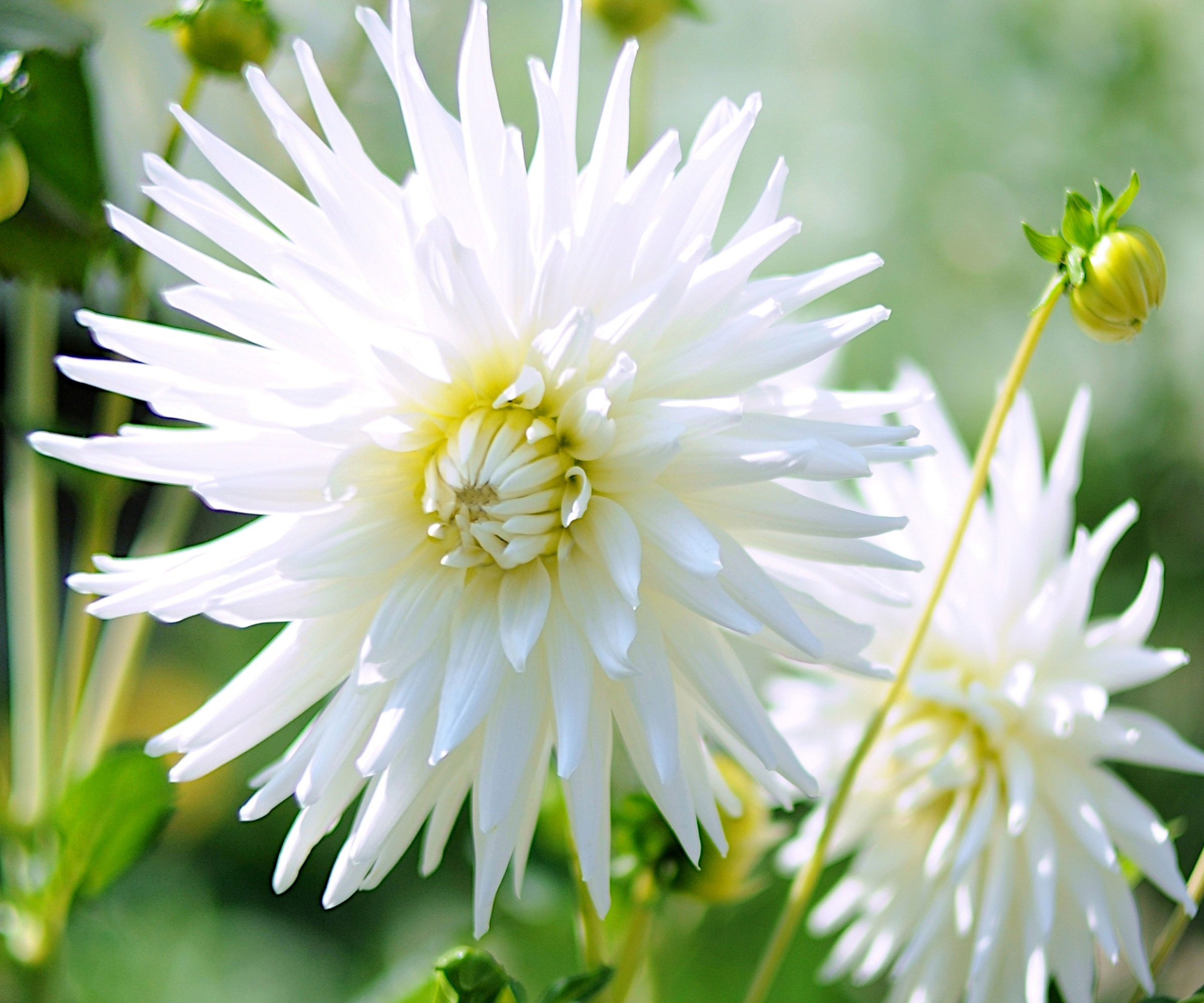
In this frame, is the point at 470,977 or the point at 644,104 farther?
the point at 644,104

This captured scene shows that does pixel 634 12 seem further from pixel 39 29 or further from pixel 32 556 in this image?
pixel 32 556

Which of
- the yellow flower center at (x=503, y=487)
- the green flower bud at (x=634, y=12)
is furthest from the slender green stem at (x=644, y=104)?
the yellow flower center at (x=503, y=487)

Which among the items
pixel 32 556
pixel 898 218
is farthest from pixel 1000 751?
pixel 898 218

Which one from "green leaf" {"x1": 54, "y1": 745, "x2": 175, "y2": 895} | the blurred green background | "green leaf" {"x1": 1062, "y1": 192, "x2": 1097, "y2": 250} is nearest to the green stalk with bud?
"green leaf" {"x1": 1062, "y1": 192, "x2": 1097, "y2": 250}

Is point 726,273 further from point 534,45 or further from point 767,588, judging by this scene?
point 534,45

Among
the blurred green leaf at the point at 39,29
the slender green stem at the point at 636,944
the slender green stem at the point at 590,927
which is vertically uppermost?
the blurred green leaf at the point at 39,29

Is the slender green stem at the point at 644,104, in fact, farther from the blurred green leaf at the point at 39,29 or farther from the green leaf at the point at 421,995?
the green leaf at the point at 421,995

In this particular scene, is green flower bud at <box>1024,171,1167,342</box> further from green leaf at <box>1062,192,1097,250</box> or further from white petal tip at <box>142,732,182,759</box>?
white petal tip at <box>142,732,182,759</box>
